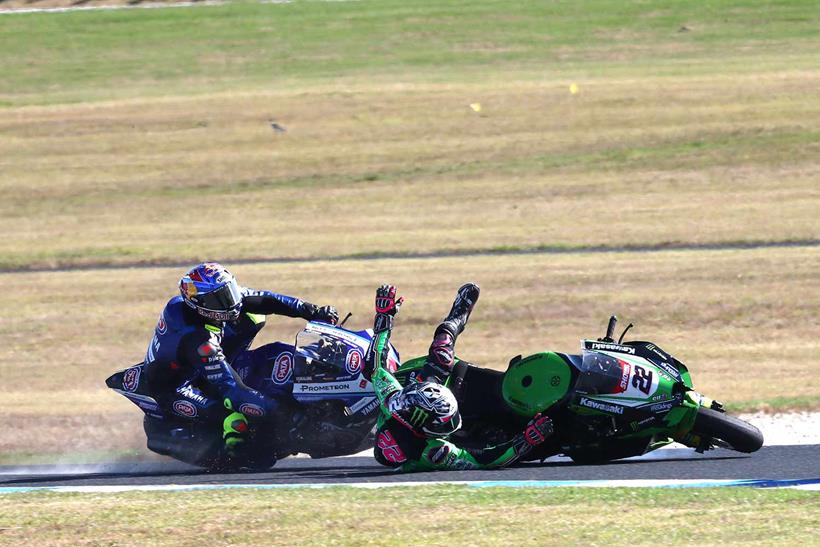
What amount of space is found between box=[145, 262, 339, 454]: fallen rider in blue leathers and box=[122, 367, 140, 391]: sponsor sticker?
0.75 ft

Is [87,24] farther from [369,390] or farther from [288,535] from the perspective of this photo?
[288,535]

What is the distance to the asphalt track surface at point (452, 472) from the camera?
9.16 m

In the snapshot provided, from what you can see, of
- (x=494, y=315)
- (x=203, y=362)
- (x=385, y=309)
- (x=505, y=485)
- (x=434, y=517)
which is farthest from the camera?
(x=494, y=315)

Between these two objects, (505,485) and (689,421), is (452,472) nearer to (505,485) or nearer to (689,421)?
(505,485)

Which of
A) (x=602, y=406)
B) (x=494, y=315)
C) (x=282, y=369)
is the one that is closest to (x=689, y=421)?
(x=602, y=406)

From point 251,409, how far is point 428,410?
156cm

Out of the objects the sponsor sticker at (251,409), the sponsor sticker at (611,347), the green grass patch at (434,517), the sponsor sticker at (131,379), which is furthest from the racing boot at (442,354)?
the sponsor sticker at (131,379)

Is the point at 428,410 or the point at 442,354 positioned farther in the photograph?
the point at 442,354

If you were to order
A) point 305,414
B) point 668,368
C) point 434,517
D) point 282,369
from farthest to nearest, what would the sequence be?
point 282,369 < point 305,414 < point 668,368 < point 434,517

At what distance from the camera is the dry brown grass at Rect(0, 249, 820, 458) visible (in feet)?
44.0

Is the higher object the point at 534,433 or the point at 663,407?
the point at 663,407

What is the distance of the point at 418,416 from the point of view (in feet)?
30.2

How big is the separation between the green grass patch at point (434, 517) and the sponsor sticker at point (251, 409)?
1385mm

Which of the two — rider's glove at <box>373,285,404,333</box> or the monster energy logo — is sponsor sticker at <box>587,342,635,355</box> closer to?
the monster energy logo
